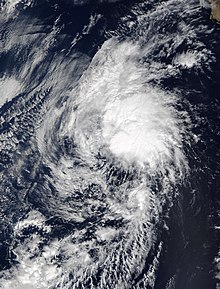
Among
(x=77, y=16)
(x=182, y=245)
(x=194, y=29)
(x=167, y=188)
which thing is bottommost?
(x=182, y=245)

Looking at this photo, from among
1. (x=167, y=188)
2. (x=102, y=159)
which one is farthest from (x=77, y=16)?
(x=167, y=188)

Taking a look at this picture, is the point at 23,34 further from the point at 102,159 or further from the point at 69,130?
the point at 102,159

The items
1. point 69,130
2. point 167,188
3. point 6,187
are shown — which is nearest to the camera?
point 167,188

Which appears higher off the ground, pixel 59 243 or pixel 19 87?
pixel 19 87

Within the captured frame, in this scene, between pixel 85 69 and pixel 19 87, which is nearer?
pixel 85 69

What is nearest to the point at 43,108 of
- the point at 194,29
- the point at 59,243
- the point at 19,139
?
the point at 19,139

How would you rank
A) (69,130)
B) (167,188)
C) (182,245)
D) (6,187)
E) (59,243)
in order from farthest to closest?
1. (6,187)
2. (69,130)
3. (59,243)
4. (167,188)
5. (182,245)
